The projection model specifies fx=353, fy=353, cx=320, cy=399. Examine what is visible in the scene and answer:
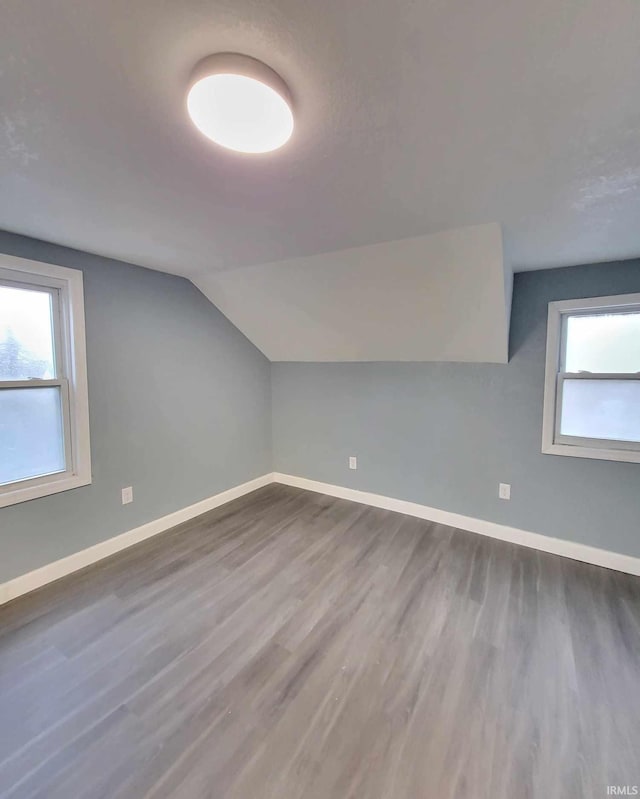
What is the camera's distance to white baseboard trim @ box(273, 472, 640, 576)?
242 cm

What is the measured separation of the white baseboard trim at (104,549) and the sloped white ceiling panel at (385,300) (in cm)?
169

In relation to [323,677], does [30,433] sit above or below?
A: above

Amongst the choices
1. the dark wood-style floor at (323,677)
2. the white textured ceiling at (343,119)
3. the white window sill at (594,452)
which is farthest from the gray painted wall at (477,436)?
the white textured ceiling at (343,119)

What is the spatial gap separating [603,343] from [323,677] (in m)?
2.70

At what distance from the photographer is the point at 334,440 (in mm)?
3664

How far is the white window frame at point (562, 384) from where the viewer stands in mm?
2350

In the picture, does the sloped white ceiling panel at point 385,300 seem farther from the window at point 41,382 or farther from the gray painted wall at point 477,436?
the window at point 41,382

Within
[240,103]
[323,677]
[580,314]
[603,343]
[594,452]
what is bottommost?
[323,677]

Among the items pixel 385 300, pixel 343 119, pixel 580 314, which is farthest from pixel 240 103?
pixel 580 314

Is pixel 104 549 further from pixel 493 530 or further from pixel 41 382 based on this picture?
pixel 493 530

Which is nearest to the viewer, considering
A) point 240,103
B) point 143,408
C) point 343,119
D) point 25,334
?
point 240,103

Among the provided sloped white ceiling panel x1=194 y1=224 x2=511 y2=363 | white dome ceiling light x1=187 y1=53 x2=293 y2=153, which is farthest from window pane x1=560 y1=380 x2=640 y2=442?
white dome ceiling light x1=187 y1=53 x2=293 y2=153

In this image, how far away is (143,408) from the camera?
278cm

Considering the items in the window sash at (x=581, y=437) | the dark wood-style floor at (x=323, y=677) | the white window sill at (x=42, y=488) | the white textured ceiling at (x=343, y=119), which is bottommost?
the dark wood-style floor at (x=323, y=677)
